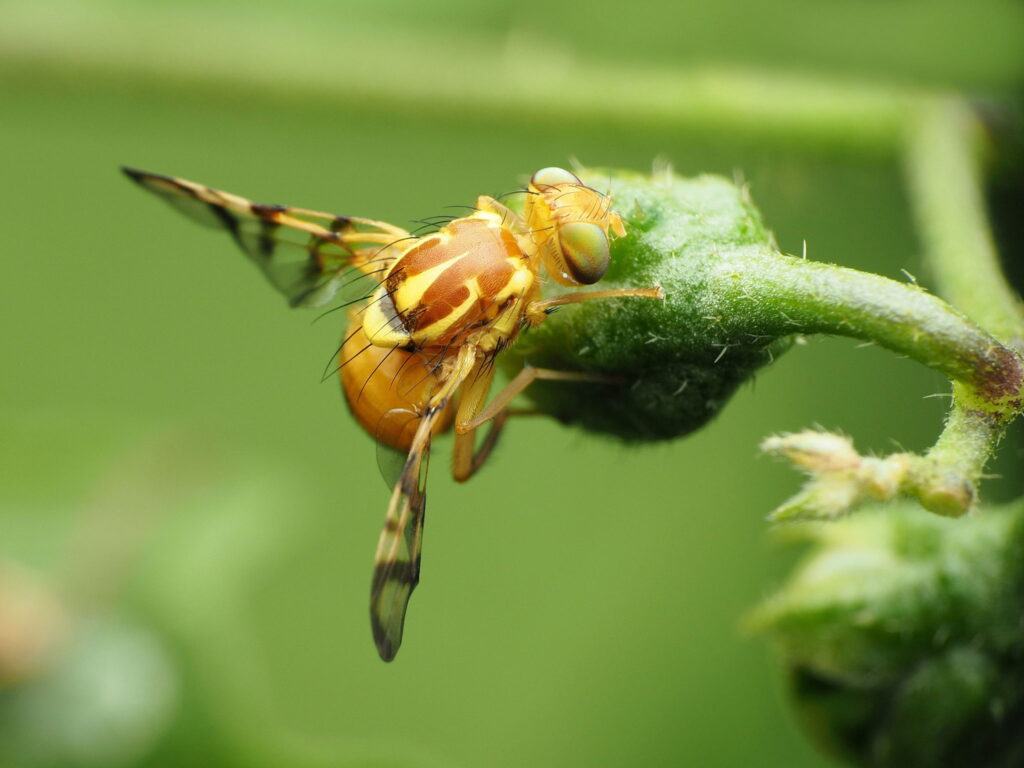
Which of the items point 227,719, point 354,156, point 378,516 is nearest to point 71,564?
point 227,719

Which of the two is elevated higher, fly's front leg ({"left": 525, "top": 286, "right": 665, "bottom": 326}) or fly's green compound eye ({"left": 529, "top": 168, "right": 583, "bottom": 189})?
fly's green compound eye ({"left": 529, "top": 168, "right": 583, "bottom": 189})

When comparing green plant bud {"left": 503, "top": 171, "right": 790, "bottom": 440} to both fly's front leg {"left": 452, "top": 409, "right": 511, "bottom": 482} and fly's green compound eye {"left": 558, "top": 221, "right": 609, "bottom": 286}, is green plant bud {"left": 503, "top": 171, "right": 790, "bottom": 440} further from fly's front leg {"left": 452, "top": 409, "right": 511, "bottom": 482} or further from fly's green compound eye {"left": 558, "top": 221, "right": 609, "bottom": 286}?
fly's front leg {"left": 452, "top": 409, "right": 511, "bottom": 482}

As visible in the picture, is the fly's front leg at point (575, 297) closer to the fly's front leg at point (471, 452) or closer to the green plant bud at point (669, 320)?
the green plant bud at point (669, 320)

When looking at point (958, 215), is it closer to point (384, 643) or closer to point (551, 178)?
point (551, 178)

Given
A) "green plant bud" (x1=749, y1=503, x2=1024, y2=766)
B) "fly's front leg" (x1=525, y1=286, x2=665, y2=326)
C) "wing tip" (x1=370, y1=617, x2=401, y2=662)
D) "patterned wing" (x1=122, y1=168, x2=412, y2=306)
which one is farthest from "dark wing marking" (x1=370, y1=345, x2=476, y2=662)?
"green plant bud" (x1=749, y1=503, x2=1024, y2=766)

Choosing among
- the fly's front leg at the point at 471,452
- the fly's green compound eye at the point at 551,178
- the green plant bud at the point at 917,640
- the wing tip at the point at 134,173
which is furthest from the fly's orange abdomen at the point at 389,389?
the green plant bud at the point at 917,640

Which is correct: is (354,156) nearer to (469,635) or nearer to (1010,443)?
(469,635)
